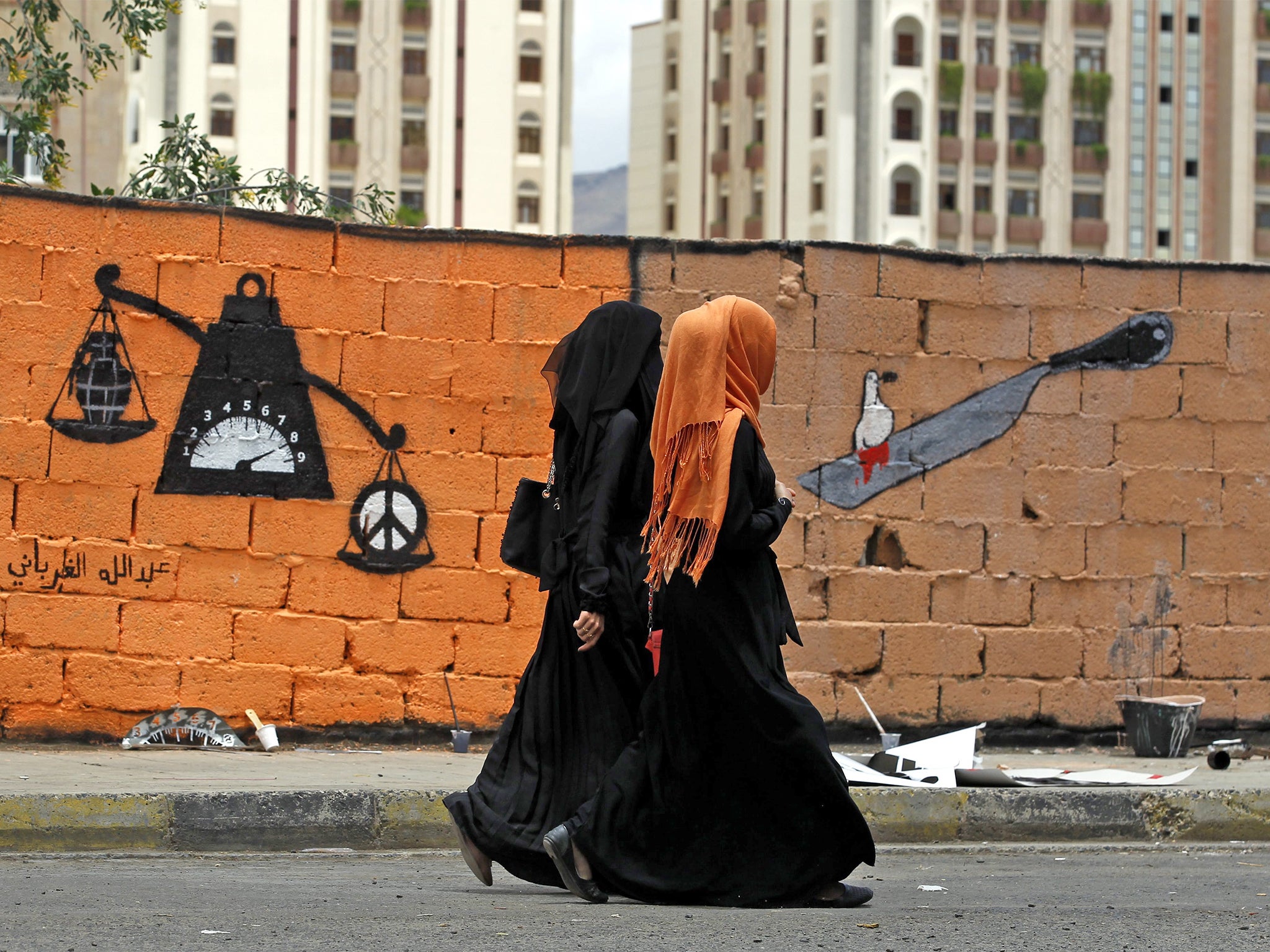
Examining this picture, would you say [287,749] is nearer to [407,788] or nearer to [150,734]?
[150,734]

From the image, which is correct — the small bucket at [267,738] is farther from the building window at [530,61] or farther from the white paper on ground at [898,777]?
the building window at [530,61]

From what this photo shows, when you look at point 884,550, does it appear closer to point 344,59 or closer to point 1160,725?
point 1160,725

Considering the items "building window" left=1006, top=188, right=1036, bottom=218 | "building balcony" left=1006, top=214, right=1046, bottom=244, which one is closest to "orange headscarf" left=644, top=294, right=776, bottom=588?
"building balcony" left=1006, top=214, right=1046, bottom=244

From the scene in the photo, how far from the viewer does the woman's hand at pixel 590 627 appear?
4859 millimetres

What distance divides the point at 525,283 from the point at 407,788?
2.55 m

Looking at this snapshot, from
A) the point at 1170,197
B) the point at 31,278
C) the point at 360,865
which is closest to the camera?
the point at 360,865

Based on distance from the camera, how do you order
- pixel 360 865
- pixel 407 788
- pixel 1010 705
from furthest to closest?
pixel 1010 705 → pixel 407 788 → pixel 360 865

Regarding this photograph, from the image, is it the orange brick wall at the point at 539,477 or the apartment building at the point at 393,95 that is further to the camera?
the apartment building at the point at 393,95

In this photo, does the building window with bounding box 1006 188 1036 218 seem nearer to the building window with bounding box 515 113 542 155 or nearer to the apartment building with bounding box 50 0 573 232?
the apartment building with bounding box 50 0 573 232

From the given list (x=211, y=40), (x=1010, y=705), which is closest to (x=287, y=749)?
(x=1010, y=705)

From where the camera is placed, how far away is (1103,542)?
838 centimetres

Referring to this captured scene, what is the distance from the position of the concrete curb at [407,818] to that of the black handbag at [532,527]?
4.47ft

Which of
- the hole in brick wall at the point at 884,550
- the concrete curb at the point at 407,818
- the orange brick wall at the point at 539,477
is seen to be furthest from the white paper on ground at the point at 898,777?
the hole in brick wall at the point at 884,550

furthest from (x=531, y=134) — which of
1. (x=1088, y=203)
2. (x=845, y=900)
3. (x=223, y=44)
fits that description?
(x=845, y=900)
